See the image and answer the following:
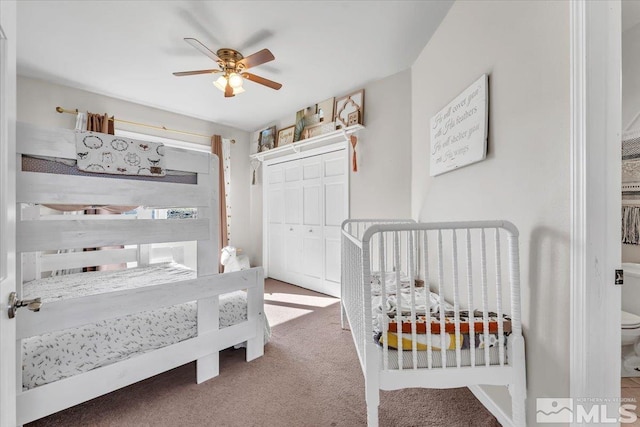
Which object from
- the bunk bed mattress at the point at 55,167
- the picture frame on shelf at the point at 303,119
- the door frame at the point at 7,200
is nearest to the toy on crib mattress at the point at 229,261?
the picture frame on shelf at the point at 303,119

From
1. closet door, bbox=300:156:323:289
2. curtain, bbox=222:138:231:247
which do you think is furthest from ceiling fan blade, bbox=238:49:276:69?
curtain, bbox=222:138:231:247

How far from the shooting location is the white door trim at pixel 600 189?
916mm

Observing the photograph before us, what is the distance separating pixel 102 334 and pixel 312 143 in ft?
8.95

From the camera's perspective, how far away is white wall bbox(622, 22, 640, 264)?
1.78 m

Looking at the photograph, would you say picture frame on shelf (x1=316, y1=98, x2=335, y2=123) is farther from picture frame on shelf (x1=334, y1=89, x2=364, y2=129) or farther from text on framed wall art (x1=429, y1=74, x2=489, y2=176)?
text on framed wall art (x1=429, y1=74, x2=489, y2=176)

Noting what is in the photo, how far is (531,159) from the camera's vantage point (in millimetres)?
1159

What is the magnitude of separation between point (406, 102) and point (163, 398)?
9.70ft

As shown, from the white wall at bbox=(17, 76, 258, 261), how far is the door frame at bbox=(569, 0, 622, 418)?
4.00 meters

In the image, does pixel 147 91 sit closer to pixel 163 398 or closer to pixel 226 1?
pixel 226 1

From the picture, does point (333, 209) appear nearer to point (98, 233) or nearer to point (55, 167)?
point (98, 233)

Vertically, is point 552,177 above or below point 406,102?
below

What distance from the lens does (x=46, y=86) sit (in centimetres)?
279

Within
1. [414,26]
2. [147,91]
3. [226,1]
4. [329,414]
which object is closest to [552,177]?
[329,414]

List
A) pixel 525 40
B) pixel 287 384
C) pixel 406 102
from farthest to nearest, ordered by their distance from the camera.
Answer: pixel 406 102, pixel 287 384, pixel 525 40
